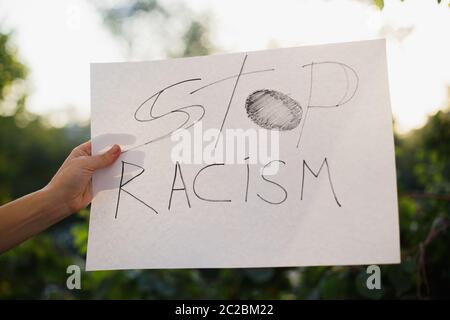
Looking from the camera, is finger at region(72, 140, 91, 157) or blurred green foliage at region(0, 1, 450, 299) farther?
blurred green foliage at region(0, 1, 450, 299)

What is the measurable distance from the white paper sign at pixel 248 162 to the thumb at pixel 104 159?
26 mm

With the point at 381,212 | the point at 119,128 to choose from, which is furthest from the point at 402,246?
the point at 119,128

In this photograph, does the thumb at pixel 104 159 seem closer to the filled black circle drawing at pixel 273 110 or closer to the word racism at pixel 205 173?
the word racism at pixel 205 173

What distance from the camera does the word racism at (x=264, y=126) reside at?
1173mm

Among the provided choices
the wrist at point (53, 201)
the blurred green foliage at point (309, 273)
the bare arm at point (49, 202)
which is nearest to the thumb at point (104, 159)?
the bare arm at point (49, 202)

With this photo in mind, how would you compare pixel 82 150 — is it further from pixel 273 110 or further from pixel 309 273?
pixel 309 273

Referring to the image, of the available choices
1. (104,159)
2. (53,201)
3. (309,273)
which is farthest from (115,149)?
(309,273)

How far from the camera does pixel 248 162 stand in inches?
47.0

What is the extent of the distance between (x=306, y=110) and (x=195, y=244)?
481 mm

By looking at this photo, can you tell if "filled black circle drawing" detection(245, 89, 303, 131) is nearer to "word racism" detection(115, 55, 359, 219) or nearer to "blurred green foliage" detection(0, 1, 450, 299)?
"word racism" detection(115, 55, 359, 219)

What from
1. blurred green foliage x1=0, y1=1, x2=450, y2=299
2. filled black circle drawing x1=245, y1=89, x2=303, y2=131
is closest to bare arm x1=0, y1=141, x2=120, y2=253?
filled black circle drawing x1=245, y1=89, x2=303, y2=131

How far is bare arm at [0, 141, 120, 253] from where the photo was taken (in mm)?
1188

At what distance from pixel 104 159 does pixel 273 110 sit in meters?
0.50
